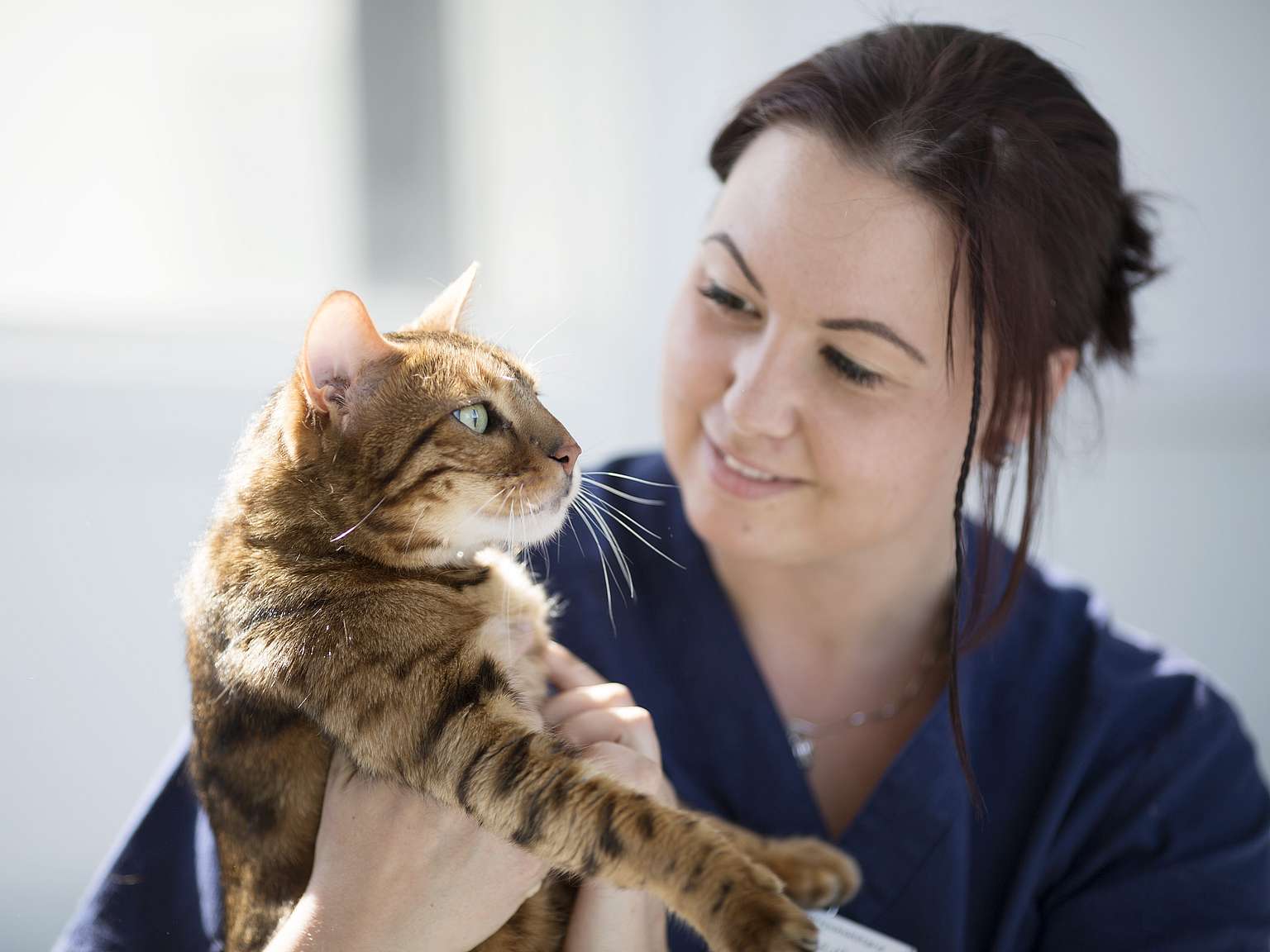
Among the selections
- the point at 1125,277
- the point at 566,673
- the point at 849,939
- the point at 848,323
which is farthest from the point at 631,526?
the point at 1125,277

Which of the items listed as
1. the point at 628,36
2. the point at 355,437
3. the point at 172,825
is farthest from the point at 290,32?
the point at 172,825

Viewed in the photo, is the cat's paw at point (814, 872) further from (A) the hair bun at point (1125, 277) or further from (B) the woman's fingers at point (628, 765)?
(A) the hair bun at point (1125, 277)

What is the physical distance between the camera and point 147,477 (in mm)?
994

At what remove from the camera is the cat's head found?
0.65m

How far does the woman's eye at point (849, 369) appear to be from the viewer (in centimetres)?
83

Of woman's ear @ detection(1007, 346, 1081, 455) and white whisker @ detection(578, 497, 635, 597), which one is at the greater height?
woman's ear @ detection(1007, 346, 1081, 455)

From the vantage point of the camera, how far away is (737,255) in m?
0.85

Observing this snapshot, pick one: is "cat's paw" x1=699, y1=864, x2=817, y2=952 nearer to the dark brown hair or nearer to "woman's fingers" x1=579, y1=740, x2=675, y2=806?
"woman's fingers" x1=579, y1=740, x2=675, y2=806

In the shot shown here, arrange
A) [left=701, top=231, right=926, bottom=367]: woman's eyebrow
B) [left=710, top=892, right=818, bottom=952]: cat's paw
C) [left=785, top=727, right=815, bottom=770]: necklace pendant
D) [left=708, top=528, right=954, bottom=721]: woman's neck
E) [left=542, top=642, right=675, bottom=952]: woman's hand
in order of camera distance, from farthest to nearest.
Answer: [left=708, top=528, right=954, bottom=721]: woman's neck, [left=785, top=727, right=815, bottom=770]: necklace pendant, [left=701, top=231, right=926, bottom=367]: woman's eyebrow, [left=542, top=642, right=675, bottom=952]: woman's hand, [left=710, top=892, right=818, bottom=952]: cat's paw

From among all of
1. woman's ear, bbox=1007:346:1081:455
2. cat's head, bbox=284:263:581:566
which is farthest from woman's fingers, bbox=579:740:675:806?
woman's ear, bbox=1007:346:1081:455

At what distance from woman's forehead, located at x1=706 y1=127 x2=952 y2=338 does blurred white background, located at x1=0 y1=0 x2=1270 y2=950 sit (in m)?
0.22

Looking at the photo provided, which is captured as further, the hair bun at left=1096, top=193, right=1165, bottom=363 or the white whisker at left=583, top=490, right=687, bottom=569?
the hair bun at left=1096, top=193, right=1165, bottom=363

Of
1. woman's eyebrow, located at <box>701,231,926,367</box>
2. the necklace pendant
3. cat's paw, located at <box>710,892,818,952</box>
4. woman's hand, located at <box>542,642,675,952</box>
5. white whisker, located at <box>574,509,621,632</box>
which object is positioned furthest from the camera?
the necklace pendant

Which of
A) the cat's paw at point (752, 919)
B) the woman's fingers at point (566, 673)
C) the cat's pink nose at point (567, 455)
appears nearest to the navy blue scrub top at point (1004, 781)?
the woman's fingers at point (566, 673)
